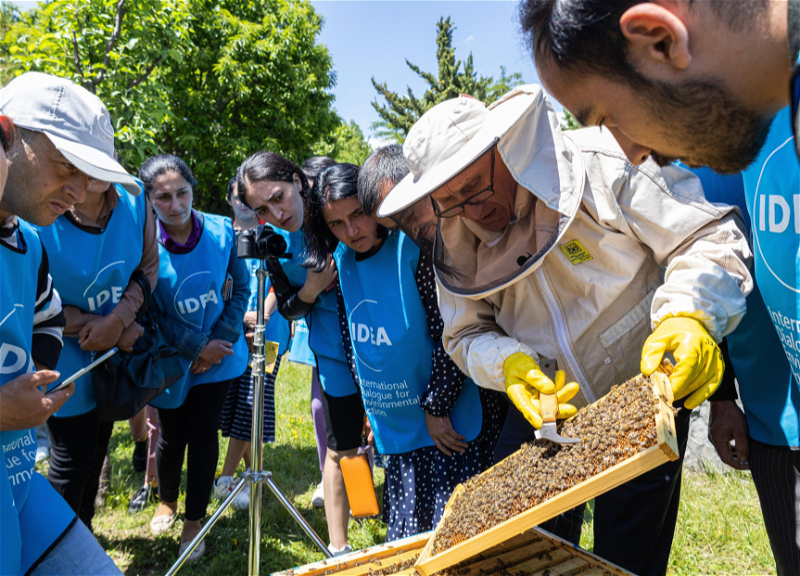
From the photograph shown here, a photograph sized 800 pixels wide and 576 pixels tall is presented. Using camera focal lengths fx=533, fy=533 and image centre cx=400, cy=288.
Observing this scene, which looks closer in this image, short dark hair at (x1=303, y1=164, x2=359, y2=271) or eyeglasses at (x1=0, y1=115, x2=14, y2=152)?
eyeglasses at (x1=0, y1=115, x2=14, y2=152)

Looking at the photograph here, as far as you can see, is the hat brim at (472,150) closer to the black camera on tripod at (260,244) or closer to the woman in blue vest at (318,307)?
the black camera on tripod at (260,244)

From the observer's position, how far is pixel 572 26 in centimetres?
126

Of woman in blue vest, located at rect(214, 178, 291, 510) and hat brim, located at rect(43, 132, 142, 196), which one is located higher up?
hat brim, located at rect(43, 132, 142, 196)

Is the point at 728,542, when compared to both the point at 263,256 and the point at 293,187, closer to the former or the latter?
the point at 263,256

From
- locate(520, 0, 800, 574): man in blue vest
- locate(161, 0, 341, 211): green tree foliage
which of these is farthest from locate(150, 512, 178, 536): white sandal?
locate(161, 0, 341, 211): green tree foliage

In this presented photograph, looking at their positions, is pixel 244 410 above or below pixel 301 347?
below

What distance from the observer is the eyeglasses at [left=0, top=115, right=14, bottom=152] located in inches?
74.5

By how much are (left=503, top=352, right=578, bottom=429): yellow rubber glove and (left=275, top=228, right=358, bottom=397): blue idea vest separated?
65.2 inches

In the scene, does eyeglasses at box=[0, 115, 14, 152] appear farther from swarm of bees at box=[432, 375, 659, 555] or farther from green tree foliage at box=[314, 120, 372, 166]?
green tree foliage at box=[314, 120, 372, 166]

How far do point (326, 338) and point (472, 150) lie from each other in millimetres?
1962

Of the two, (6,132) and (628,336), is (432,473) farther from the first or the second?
(6,132)

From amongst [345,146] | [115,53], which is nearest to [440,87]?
[345,146]

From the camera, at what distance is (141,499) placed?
14.8ft

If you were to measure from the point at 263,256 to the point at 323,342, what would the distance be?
77cm
